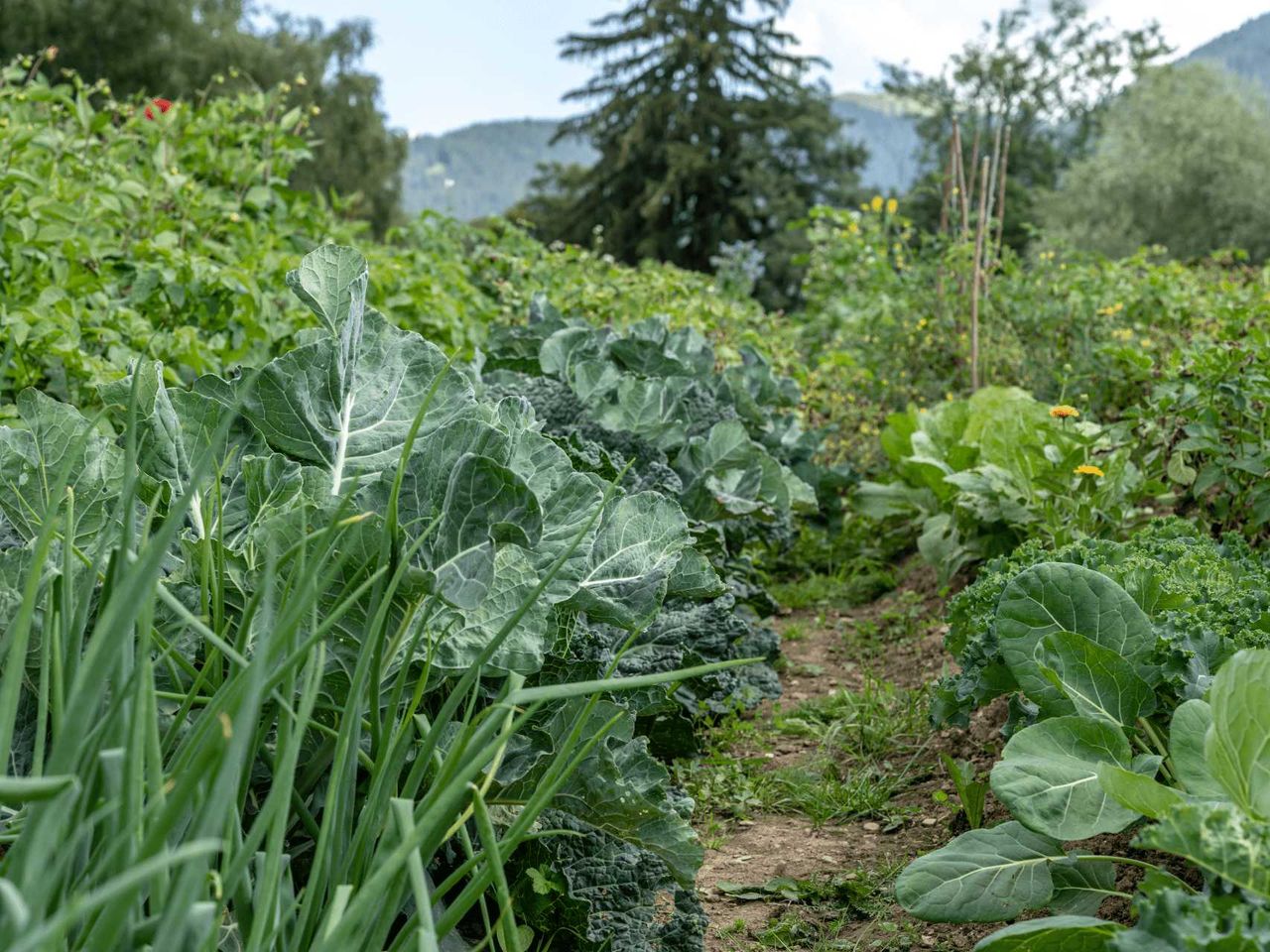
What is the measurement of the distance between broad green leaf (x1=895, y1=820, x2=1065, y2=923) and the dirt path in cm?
20

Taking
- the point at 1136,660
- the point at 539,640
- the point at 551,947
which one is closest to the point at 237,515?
the point at 539,640

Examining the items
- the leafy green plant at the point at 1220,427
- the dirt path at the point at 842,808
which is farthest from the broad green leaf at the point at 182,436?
the leafy green plant at the point at 1220,427

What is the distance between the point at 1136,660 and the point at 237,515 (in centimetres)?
155

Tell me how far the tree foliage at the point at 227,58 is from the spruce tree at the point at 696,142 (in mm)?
5124

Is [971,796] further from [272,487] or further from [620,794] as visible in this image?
[272,487]

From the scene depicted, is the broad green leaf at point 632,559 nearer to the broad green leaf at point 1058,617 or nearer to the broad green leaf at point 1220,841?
the broad green leaf at point 1058,617

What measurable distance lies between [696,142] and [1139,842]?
30.5 metres

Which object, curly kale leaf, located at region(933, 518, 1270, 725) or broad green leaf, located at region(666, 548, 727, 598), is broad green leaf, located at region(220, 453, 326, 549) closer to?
broad green leaf, located at region(666, 548, 727, 598)

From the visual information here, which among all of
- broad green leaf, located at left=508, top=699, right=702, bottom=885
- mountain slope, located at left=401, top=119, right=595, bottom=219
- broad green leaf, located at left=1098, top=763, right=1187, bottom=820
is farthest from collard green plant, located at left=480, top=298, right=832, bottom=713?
mountain slope, located at left=401, top=119, right=595, bottom=219

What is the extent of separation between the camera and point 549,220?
3141cm

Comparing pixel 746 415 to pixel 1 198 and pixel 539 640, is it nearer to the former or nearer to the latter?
pixel 1 198

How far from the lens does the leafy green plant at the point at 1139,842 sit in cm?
124

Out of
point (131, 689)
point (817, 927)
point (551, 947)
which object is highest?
point (131, 689)

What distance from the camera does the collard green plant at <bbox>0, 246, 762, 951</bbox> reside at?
0.94 metres
